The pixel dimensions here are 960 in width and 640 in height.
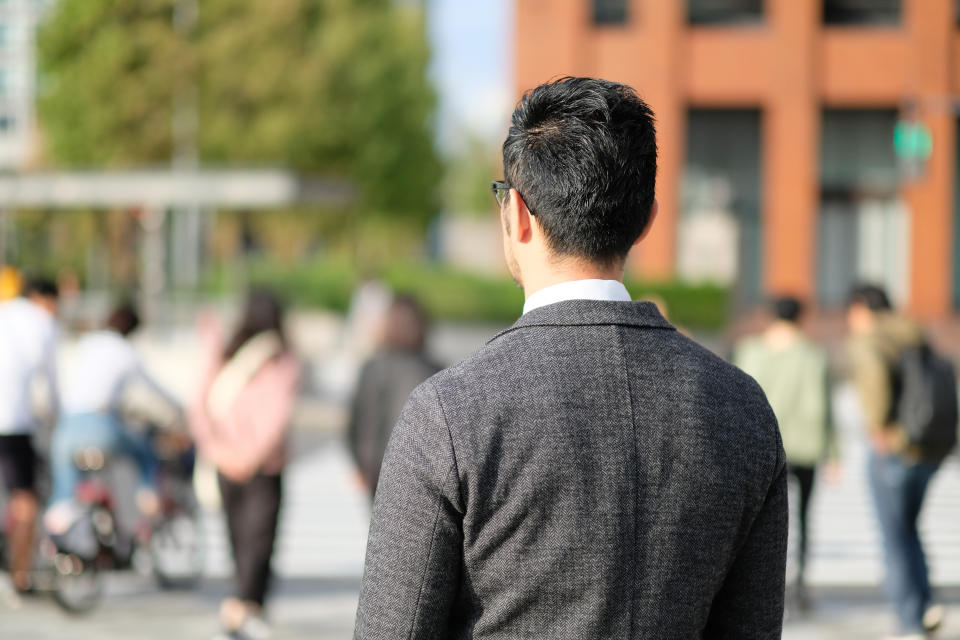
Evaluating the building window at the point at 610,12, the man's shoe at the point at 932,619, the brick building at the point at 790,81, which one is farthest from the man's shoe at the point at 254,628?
the building window at the point at 610,12

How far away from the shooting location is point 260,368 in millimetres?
7012

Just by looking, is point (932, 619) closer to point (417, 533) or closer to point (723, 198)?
point (417, 533)

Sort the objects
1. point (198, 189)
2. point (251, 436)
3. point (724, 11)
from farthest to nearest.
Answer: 1. point (724, 11)
2. point (198, 189)
3. point (251, 436)

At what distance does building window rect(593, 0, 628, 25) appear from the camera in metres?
32.7

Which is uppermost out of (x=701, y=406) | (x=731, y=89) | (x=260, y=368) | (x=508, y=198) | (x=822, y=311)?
(x=731, y=89)

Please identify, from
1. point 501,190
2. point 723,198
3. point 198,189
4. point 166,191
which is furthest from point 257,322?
point 723,198

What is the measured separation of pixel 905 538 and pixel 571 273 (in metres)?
5.78

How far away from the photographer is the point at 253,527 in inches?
276

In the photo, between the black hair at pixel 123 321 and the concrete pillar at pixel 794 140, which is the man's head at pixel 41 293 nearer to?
the black hair at pixel 123 321

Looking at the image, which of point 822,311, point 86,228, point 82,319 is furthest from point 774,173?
point 86,228

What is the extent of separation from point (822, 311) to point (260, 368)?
29436mm

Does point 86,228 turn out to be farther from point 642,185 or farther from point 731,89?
point 642,185

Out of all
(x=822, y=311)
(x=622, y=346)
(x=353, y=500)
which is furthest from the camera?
(x=822, y=311)

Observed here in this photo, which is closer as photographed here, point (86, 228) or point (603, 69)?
point (603, 69)
